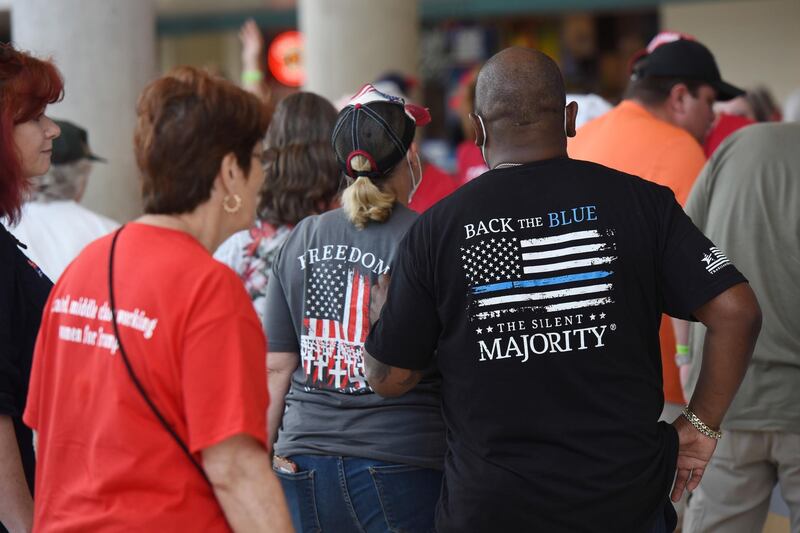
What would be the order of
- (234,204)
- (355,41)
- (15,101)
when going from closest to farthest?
(234,204), (15,101), (355,41)

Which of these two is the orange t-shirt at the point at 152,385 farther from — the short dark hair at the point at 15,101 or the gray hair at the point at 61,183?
the gray hair at the point at 61,183

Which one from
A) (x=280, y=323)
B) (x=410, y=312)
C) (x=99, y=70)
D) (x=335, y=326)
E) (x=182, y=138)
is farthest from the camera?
(x=99, y=70)

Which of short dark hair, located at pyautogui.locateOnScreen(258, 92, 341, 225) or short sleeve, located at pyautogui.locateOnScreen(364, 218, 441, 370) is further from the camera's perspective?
short dark hair, located at pyautogui.locateOnScreen(258, 92, 341, 225)

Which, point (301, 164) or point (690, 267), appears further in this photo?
point (301, 164)

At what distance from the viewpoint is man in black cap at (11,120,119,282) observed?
4.46 m

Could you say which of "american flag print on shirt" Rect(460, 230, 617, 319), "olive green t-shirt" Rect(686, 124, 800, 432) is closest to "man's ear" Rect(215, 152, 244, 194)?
"american flag print on shirt" Rect(460, 230, 617, 319)

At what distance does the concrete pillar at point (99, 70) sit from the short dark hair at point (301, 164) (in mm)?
2247

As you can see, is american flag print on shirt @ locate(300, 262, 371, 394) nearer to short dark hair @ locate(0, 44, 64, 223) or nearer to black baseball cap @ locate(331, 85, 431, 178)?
black baseball cap @ locate(331, 85, 431, 178)

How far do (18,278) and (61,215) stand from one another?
1815 mm

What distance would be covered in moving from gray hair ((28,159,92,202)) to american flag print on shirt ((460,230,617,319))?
2616mm

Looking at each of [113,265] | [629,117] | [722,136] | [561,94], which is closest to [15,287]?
[113,265]

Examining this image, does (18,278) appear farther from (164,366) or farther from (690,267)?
(690,267)

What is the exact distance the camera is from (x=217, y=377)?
7.23 feet

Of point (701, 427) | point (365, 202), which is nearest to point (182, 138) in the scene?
point (365, 202)
